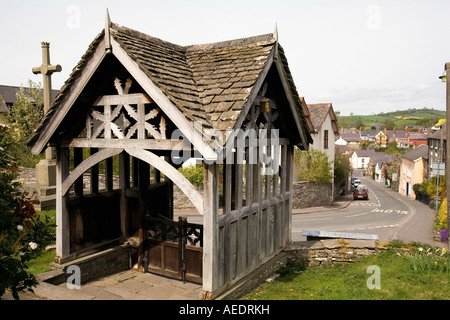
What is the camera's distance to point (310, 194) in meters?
32.3

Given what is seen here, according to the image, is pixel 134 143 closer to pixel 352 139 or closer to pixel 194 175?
pixel 194 175

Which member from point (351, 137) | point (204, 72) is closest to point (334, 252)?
point (204, 72)

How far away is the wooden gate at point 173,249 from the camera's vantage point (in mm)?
7559

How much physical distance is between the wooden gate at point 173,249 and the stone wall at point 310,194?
22.7 meters

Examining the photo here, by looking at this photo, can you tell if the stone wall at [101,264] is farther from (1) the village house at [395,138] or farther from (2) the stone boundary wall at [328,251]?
(1) the village house at [395,138]

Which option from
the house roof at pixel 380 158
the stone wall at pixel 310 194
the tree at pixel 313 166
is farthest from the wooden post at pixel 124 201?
the house roof at pixel 380 158

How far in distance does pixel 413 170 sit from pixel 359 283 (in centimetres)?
4451

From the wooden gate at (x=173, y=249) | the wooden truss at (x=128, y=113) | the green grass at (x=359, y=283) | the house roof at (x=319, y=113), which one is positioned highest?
the house roof at (x=319, y=113)

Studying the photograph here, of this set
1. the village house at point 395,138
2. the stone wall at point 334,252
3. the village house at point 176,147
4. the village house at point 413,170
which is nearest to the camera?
the village house at point 176,147

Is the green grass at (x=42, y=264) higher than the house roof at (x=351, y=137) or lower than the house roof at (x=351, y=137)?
lower

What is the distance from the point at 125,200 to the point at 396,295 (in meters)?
6.14

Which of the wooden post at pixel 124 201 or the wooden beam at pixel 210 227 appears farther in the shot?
the wooden post at pixel 124 201
